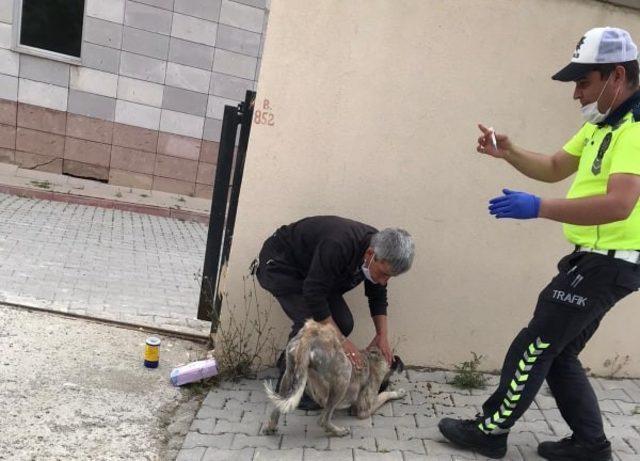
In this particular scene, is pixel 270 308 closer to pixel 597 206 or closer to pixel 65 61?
pixel 597 206

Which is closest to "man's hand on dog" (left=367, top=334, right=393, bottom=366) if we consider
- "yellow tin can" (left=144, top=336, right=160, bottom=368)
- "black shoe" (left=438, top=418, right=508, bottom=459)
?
"black shoe" (left=438, top=418, right=508, bottom=459)

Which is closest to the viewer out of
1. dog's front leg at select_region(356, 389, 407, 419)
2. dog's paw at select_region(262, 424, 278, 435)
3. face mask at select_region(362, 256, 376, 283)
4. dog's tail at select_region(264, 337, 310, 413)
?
dog's tail at select_region(264, 337, 310, 413)

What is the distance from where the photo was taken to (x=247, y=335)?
11.6ft

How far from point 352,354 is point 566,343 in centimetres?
108

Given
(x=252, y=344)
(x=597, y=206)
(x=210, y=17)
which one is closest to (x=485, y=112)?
(x=597, y=206)

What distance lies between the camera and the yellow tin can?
3332 millimetres

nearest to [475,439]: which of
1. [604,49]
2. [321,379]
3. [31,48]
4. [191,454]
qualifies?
[321,379]

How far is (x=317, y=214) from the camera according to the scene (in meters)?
3.38

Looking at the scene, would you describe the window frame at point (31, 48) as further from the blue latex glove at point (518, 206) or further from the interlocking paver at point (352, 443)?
the blue latex glove at point (518, 206)

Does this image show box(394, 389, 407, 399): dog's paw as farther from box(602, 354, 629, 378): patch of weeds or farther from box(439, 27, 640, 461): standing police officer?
box(602, 354, 629, 378): patch of weeds

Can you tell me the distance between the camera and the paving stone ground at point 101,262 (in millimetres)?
4336

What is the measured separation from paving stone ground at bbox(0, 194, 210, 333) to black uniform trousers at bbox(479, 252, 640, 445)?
7.67 feet

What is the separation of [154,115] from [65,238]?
3476 mm

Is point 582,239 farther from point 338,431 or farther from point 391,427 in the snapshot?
point 338,431
